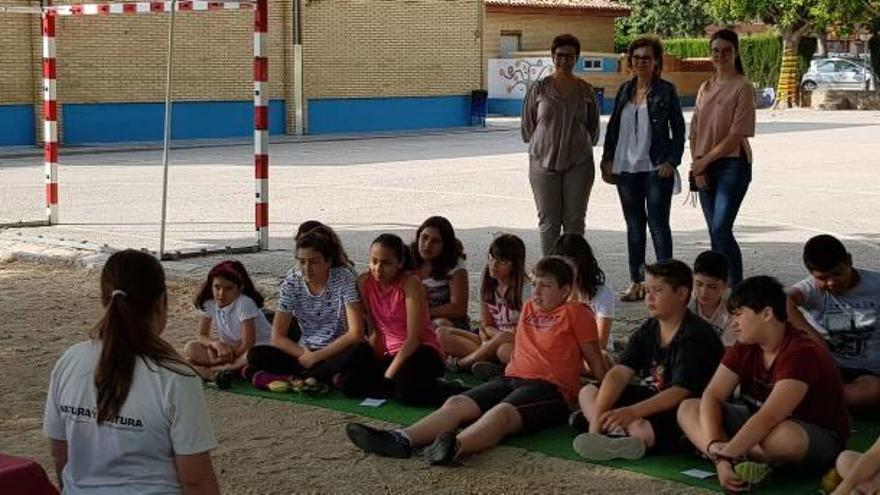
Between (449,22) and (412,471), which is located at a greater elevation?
(449,22)

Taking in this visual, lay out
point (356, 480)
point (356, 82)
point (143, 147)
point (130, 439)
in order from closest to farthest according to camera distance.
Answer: point (130, 439), point (356, 480), point (143, 147), point (356, 82)

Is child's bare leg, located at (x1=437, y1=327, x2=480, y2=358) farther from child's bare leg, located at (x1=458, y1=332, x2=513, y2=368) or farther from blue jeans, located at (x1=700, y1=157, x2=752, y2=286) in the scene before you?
blue jeans, located at (x1=700, y1=157, x2=752, y2=286)

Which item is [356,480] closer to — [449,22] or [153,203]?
[153,203]

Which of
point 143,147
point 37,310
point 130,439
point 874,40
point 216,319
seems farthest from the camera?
point 874,40

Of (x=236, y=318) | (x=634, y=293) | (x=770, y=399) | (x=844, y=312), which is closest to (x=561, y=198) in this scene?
(x=634, y=293)

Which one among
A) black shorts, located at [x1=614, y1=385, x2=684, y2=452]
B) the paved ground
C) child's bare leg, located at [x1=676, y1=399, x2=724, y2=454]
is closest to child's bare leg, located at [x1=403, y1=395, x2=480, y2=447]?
black shorts, located at [x1=614, y1=385, x2=684, y2=452]

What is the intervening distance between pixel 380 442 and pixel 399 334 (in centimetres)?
146

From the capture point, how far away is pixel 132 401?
3547mm

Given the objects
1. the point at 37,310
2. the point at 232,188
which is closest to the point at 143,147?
the point at 232,188

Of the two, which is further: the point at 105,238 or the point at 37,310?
the point at 105,238

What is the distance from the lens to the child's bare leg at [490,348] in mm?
7383

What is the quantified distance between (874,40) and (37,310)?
Answer: 48527mm

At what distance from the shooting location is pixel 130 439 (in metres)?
3.59

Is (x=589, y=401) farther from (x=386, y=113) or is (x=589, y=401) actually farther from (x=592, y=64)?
(x=592, y=64)
